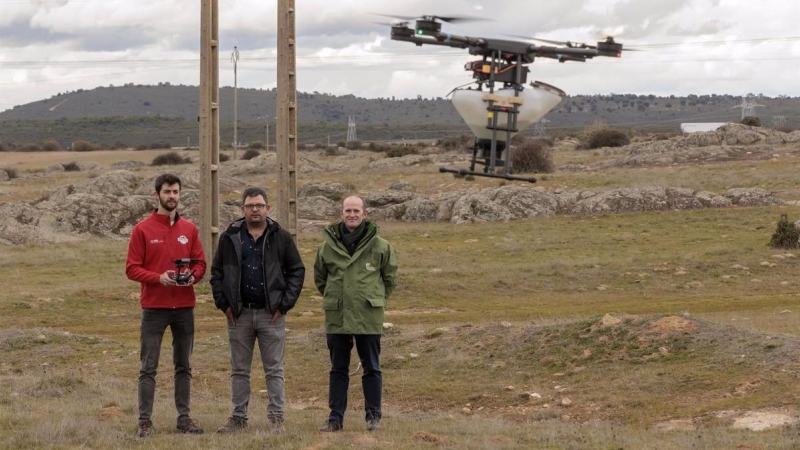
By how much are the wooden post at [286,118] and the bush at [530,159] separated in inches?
1153

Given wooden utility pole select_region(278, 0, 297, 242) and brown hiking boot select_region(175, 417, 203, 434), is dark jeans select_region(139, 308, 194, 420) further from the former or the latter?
wooden utility pole select_region(278, 0, 297, 242)

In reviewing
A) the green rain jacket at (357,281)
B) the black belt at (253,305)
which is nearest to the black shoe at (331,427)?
the green rain jacket at (357,281)

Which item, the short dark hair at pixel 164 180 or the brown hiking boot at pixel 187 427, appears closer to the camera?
the short dark hair at pixel 164 180

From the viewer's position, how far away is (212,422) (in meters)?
10.3

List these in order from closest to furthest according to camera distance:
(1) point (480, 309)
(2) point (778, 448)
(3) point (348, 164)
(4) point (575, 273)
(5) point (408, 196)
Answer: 1. (2) point (778, 448)
2. (1) point (480, 309)
3. (4) point (575, 273)
4. (5) point (408, 196)
5. (3) point (348, 164)

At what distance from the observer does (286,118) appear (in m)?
20.9

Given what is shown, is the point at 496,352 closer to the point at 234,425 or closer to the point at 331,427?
A: the point at 331,427

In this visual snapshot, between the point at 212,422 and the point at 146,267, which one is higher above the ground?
the point at 146,267

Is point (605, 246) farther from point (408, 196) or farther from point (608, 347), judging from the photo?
point (608, 347)

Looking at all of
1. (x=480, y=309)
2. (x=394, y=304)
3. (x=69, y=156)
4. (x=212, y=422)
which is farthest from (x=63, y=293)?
(x=69, y=156)

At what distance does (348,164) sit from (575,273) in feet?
146

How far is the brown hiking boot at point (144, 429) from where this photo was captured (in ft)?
30.8

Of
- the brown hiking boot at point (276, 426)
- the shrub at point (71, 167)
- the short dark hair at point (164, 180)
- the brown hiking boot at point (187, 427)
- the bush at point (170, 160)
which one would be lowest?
the shrub at point (71, 167)

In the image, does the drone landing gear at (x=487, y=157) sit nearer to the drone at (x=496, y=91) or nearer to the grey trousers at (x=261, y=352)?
the drone at (x=496, y=91)
